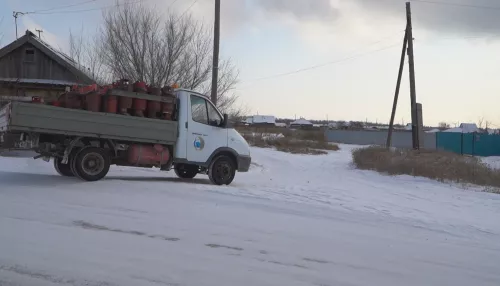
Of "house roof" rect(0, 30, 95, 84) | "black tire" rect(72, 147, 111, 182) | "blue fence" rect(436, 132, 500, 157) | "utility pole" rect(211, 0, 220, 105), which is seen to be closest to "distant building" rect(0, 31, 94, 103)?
"house roof" rect(0, 30, 95, 84)

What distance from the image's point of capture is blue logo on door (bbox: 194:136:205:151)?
12.5m

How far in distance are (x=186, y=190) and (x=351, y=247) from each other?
4870mm

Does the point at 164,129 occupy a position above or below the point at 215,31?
below

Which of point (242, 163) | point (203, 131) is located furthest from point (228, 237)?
point (242, 163)

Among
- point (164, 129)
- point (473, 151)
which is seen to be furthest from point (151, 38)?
point (473, 151)

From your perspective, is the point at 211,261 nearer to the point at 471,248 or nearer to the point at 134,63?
the point at 471,248

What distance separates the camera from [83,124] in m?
10.8

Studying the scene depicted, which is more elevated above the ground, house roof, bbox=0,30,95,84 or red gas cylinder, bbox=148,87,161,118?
house roof, bbox=0,30,95,84

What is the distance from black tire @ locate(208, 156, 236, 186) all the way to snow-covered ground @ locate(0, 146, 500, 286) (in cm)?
92

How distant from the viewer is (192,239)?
6.75 meters

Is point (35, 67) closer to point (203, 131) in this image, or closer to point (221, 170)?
point (203, 131)

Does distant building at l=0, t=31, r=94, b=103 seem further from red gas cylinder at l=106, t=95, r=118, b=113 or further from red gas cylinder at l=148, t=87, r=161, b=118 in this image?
red gas cylinder at l=106, t=95, r=118, b=113

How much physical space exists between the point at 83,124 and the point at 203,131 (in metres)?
3.04

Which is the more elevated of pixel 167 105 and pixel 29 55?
pixel 29 55
